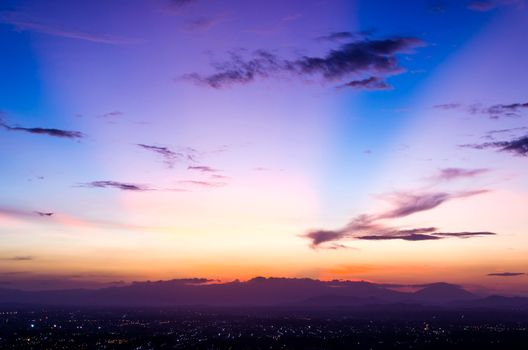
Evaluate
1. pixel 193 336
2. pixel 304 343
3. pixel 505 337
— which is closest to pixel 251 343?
pixel 304 343

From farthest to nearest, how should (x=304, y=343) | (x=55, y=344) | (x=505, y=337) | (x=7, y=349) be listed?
(x=505, y=337)
(x=304, y=343)
(x=55, y=344)
(x=7, y=349)

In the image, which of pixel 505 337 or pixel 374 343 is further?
pixel 505 337

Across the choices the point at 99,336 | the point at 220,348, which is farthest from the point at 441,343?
the point at 99,336

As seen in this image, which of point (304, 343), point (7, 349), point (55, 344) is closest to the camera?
point (7, 349)

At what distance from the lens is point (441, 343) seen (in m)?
165

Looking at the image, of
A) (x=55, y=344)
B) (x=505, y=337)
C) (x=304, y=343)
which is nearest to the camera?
(x=55, y=344)

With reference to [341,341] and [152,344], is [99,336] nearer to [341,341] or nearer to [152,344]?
[152,344]

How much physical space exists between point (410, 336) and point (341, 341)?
3313 centimetres

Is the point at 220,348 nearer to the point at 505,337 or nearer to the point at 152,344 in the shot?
the point at 152,344

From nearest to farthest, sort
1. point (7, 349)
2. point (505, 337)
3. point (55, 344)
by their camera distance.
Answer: point (7, 349) → point (55, 344) → point (505, 337)

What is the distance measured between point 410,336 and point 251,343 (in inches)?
2587

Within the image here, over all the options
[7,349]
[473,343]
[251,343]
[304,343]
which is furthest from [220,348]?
[473,343]

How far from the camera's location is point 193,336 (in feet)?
613

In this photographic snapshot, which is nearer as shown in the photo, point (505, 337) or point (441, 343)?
point (441, 343)
